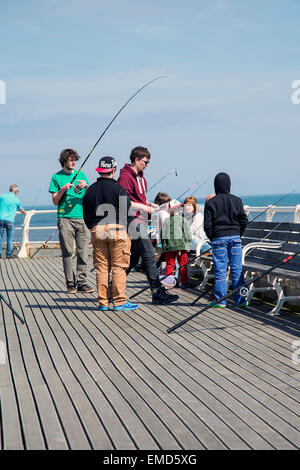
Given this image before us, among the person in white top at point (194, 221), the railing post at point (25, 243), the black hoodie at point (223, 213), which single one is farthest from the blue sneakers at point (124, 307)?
the railing post at point (25, 243)

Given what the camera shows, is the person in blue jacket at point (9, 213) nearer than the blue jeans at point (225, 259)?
No

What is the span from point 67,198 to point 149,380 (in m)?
4.25

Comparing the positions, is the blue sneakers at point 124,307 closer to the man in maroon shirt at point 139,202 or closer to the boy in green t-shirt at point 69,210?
the man in maroon shirt at point 139,202

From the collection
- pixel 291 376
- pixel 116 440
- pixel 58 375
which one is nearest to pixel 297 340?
pixel 291 376

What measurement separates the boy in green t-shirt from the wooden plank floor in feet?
4.35

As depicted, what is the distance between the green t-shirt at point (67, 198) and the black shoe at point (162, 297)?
157cm

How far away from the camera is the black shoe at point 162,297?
7.35m

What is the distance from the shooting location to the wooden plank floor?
328 centimetres

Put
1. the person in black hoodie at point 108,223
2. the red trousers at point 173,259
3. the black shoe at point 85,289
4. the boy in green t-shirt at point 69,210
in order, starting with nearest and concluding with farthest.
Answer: the person in black hoodie at point 108,223
the boy in green t-shirt at point 69,210
the black shoe at point 85,289
the red trousers at point 173,259

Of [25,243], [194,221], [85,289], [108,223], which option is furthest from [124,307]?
[25,243]

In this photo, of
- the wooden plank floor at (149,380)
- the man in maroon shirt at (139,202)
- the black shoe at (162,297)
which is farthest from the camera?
the black shoe at (162,297)

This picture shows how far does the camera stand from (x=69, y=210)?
8.17 m

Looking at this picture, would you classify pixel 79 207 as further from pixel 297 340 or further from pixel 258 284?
pixel 297 340

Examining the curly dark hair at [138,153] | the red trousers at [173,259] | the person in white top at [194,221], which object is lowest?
Result: the red trousers at [173,259]
